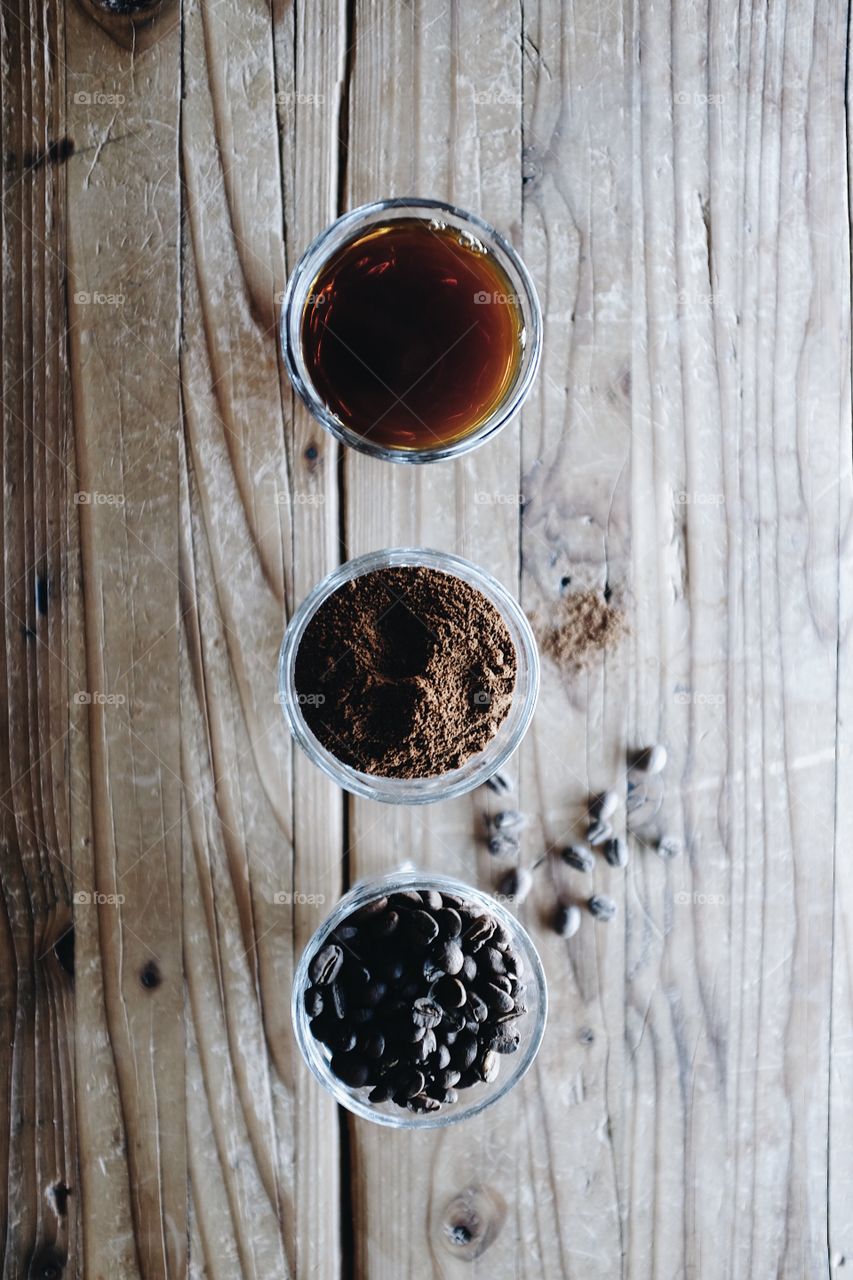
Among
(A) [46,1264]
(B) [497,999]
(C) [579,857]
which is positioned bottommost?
(A) [46,1264]

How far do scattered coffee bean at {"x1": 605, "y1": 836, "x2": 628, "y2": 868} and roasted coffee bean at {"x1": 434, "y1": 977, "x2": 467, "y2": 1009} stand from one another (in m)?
0.26

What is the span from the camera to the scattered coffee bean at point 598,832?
1.10 m

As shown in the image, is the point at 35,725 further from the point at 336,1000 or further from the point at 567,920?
the point at 567,920

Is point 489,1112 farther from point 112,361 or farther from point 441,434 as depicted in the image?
point 112,361

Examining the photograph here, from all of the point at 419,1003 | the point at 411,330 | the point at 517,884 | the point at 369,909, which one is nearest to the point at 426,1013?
the point at 419,1003

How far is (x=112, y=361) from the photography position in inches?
43.1

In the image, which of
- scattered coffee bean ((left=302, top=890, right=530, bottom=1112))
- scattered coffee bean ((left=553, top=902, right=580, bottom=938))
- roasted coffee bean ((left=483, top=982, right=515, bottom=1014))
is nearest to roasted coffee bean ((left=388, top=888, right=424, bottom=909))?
scattered coffee bean ((left=302, top=890, right=530, bottom=1112))

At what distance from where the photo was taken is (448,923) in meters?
0.96

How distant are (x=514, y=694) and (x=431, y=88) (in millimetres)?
664

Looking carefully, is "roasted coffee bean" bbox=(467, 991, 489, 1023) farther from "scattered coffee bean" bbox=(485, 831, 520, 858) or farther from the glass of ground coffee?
the glass of ground coffee

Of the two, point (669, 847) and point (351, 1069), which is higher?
point (669, 847)

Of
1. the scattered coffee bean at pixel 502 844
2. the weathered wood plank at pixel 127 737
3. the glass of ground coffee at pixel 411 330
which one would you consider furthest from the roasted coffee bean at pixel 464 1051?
the glass of ground coffee at pixel 411 330

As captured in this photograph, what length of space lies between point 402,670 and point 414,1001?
304 mm

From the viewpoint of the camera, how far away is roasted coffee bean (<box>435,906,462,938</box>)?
95cm
